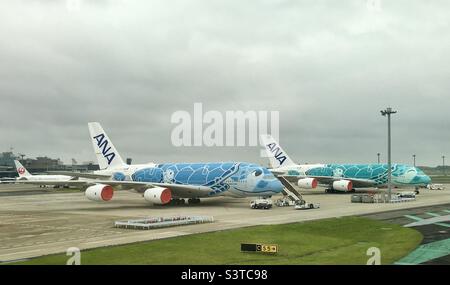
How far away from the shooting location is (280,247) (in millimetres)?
25953

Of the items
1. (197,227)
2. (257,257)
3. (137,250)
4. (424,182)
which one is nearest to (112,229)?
(197,227)

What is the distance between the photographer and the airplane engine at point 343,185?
86688 millimetres

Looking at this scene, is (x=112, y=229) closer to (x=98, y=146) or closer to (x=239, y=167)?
(x=239, y=167)

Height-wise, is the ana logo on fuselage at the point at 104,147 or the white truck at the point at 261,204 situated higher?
the ana logo on fuselage at the point at 104,147

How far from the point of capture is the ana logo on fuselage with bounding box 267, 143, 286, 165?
349ft

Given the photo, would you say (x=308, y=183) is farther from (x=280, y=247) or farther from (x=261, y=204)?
(x=280, y=247)

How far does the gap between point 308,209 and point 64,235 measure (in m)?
29.0

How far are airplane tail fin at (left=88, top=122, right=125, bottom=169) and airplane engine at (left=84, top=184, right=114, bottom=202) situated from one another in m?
16.9

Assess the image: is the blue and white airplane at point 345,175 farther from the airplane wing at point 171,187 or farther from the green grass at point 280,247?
the green grass at point 280,247

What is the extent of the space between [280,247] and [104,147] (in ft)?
164

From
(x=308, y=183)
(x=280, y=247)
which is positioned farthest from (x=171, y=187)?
(x=280, y=247)

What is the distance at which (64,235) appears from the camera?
31938 millimetres

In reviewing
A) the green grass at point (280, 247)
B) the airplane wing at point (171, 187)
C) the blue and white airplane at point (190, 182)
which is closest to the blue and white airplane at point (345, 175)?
the blue and white airplane at point (190, 182)
